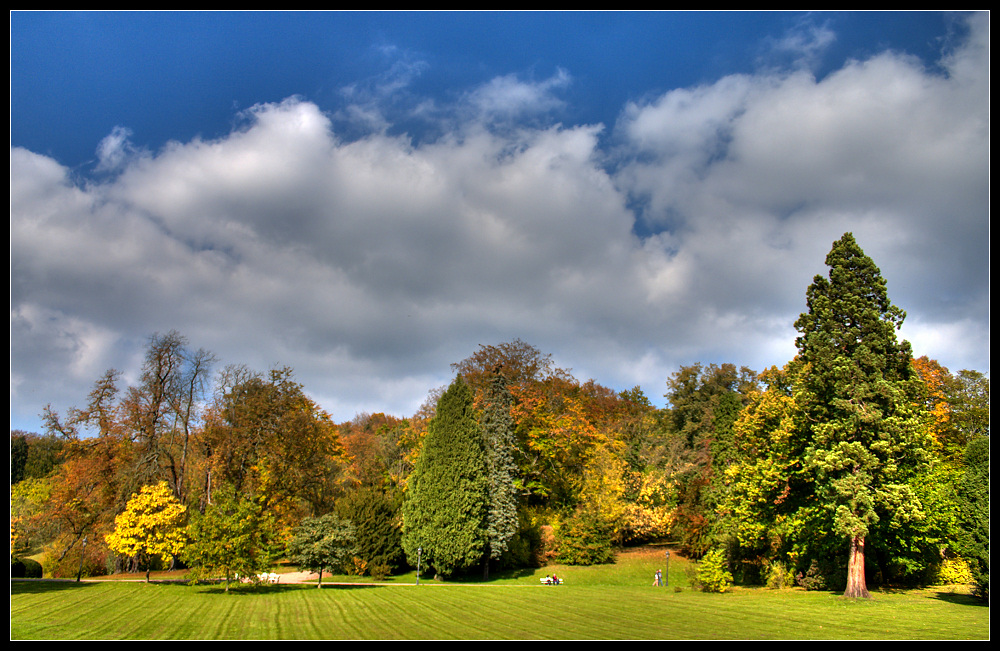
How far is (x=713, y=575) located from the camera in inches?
973

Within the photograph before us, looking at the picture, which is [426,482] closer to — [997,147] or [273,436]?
[273,436]

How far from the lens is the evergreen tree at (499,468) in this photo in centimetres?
3036

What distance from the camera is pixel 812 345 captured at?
2142 centimetres

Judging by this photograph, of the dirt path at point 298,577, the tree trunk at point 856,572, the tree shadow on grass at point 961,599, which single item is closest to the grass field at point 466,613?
the tree shadow on grass at point 961,599

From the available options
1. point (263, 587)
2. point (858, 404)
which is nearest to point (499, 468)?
point (263, 587)

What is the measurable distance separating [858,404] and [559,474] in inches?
802

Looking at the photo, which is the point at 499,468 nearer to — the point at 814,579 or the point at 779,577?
the point at 779,577

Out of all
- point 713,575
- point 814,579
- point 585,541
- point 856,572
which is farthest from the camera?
point 585,541

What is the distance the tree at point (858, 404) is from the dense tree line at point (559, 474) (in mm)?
74

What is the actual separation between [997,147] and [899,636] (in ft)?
34.9

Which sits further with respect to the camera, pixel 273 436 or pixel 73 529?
pixel 273 436

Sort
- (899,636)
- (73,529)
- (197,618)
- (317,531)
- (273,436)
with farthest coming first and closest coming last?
(273,436) < (73,529) < (317,531) < (197,618) < (899,636)

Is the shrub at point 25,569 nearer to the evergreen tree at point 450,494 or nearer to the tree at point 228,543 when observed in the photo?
the tree at point 228,543

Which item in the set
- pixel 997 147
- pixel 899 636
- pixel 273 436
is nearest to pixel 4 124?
pixel 997 147
